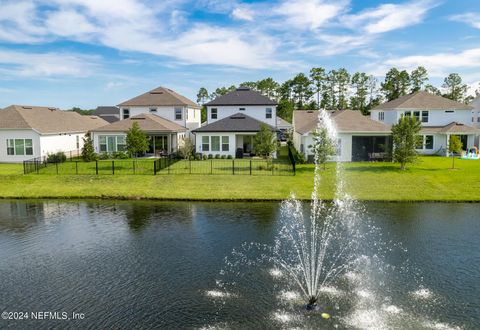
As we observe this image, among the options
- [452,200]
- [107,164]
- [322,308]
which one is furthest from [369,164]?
[322,308]

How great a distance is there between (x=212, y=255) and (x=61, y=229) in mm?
9159

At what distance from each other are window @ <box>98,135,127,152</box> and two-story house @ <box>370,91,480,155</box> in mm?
32102

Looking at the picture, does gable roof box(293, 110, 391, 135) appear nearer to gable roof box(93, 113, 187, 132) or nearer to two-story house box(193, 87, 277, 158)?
two-story house box(193, 87, 277, 158)

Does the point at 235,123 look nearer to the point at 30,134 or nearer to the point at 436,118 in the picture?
the point at 30,134

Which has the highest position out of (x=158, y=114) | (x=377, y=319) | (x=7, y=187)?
(x=158, y=114)

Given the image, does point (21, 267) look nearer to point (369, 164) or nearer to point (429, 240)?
point (429, 240)

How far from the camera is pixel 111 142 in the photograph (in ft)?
153

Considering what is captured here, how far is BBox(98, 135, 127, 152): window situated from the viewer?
46125mm

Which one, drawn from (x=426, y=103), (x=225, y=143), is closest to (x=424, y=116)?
(x=426, y=103)

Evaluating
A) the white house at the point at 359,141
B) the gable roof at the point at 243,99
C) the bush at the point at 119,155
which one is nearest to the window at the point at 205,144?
the gable roof at the point at 243,99

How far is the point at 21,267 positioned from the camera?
1617cm

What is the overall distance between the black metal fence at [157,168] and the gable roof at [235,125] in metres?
5.87

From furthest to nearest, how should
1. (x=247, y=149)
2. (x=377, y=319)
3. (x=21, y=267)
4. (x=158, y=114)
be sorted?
(x=158, y=114) → (x=247, y=149) → (x=21, y=267) → (x=377, y=319)

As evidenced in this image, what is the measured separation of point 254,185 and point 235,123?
1788cm
